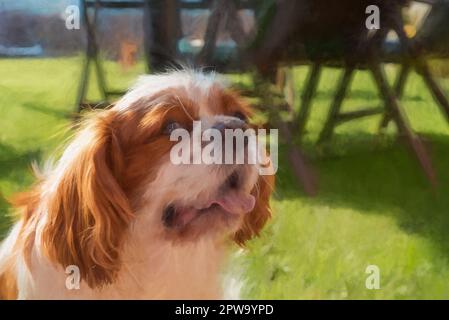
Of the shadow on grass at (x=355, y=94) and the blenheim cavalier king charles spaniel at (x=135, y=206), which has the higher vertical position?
the shadow on grass at (x=355, y=94)

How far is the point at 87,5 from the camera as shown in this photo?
221cm

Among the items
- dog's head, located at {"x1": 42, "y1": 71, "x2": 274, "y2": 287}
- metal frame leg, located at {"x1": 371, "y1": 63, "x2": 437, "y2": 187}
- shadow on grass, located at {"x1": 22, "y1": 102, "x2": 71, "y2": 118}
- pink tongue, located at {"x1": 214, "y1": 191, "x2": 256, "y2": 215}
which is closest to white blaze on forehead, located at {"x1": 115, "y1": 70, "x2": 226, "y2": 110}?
dog's head, located at {"x1": 42, "y1": 71, "x2": 274, "y2": 287}

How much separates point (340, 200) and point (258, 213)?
11.4 inches

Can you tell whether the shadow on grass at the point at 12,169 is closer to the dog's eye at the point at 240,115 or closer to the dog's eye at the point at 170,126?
the dog's eye at the point at 170,126

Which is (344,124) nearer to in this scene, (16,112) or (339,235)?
(339,235)

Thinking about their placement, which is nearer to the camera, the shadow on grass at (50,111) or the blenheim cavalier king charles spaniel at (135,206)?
the blenheim cavalier king charles spaniel at (135,206)

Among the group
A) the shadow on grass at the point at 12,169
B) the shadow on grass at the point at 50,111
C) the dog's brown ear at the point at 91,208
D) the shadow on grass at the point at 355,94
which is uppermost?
the shadow on grass at the point at 355,94

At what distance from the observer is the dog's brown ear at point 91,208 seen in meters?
2.07

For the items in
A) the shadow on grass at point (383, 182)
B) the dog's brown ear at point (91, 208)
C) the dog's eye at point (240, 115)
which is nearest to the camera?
the dog's brown ear at point (91, 208)

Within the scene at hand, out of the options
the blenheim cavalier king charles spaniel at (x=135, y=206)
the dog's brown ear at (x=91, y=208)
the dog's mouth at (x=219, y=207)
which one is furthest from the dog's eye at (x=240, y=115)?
the dog's brown ear at (x=91, y=208)

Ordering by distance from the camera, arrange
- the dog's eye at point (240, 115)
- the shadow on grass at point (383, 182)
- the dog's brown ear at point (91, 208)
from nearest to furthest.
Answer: the dog's brown ear at point (91, 208) → the dog's eye at point (240, 115) → the shadow on grass at point (383, 182)

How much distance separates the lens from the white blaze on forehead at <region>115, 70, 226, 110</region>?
2.13 metres

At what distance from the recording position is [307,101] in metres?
2.29
